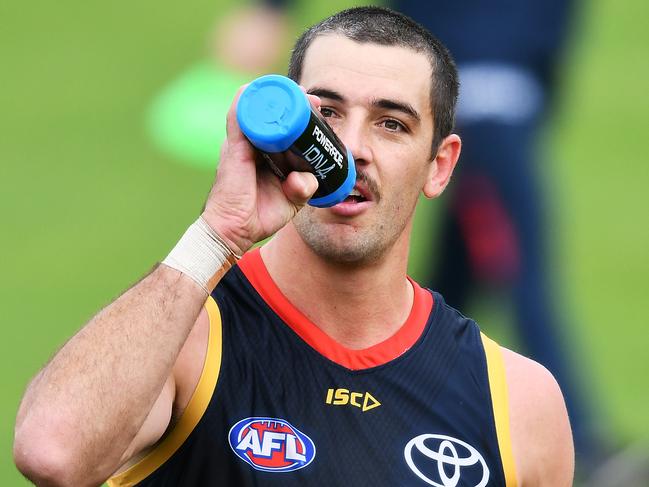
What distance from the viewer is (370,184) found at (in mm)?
4465

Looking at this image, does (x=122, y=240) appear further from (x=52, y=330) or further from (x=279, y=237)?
(x=279, y=237)

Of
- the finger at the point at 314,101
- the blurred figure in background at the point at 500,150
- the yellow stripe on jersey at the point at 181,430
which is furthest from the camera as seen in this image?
the blurred figure in background at the point at 500,150

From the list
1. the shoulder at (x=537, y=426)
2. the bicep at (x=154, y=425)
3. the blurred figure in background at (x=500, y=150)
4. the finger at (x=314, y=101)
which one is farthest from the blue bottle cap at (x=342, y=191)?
the blurred figure in background at (x=500, y=150)

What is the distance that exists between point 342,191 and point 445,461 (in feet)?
2.59

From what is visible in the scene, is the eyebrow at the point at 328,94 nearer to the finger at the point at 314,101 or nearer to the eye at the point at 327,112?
the eye at the point at 327,112

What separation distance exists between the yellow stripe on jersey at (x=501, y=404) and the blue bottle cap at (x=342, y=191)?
770 millimetres

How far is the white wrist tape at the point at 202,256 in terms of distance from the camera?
403 centimetres

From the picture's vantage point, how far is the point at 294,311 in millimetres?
4504

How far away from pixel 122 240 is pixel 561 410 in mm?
6289

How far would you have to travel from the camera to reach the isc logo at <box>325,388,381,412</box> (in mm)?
4367

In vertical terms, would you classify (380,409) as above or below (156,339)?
below

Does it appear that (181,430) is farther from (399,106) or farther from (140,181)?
(140,181)

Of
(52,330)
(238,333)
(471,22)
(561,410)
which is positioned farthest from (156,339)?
(52,330)

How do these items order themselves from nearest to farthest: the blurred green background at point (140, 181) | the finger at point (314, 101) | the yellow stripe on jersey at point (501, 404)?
the finger at point (314, 101) < the yellow stripe on jersey at point (501, 404) < the blurred green background at point (140, 181)
